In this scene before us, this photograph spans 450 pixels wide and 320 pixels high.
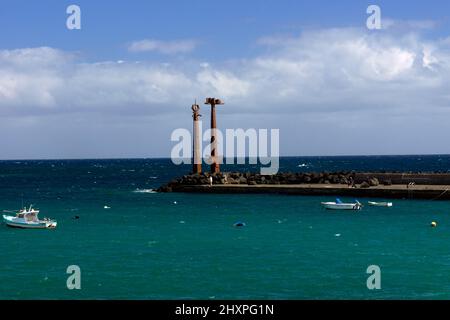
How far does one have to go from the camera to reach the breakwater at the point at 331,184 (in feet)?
269

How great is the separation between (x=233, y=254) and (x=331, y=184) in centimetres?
5665

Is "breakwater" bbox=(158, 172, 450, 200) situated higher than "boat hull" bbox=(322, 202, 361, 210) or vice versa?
"breakwater" bbox=(158, 172, 450, 200)

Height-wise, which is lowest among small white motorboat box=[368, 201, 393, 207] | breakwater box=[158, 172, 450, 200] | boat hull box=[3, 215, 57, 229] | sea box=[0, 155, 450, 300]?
sea box=[0, 155, 450, 300]

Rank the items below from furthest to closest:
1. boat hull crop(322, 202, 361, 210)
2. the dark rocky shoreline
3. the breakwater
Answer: the dark rocky shoreline < the breakwater < boat hull crop(322, 202, 361, 210)

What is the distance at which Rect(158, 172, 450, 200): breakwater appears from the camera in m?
82.0

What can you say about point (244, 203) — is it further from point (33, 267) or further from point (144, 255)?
point (33, 267)

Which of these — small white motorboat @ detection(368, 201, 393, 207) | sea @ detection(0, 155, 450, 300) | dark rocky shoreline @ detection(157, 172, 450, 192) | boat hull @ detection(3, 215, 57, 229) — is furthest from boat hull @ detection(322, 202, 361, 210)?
boat hull @ detection(3, 215, 57, 229)

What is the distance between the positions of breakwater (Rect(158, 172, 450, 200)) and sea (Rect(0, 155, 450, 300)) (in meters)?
10.1

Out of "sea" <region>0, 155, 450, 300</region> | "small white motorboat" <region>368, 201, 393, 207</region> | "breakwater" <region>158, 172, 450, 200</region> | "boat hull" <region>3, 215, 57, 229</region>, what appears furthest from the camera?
"breakwater" <region>158, 172, 450, 200</region>

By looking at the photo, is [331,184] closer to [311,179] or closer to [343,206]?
[311,179]

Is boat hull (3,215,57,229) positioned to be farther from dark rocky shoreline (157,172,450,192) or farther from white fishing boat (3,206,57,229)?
dark rocky shoreline (157,172,450,192)

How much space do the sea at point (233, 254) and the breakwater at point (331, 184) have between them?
1007 centimetres

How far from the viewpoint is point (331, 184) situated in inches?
3772

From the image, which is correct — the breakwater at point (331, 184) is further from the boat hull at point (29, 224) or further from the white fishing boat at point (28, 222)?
the white fishing boat at point (28, 222)
